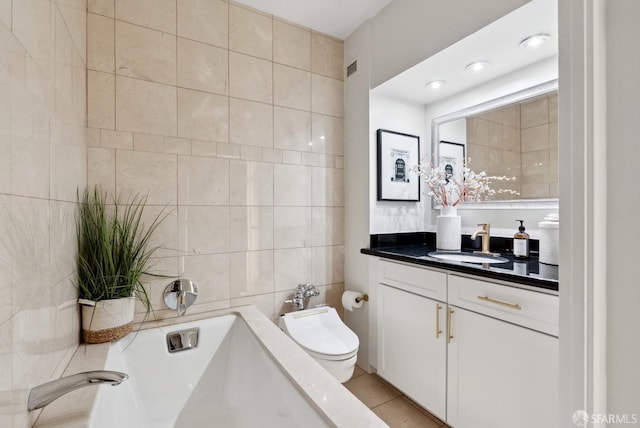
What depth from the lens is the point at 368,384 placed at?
6.57ft

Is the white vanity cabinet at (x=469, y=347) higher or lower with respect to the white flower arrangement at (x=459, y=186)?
lower

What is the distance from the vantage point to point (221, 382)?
1617 millimetres

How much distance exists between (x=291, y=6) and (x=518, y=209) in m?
1.91

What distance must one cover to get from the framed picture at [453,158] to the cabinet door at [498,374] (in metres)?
1.06

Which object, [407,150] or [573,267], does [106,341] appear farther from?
[407,150]

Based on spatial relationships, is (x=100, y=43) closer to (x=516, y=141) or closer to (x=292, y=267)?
(x=292, y=267)

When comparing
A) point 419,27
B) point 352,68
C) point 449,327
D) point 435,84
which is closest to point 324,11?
point 352,68

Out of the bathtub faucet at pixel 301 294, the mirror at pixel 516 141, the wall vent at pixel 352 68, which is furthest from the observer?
the wall vent at pixel 352 68

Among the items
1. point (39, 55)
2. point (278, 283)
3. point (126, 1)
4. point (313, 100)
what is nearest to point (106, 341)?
point (278, 283)

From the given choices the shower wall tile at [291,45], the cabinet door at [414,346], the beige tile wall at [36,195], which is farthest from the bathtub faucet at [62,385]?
the shower wall tile at [291,45]

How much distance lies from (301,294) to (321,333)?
1.01 ft

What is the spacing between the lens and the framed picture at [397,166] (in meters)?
2.16

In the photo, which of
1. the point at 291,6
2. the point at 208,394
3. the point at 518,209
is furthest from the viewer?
the point at 291,6

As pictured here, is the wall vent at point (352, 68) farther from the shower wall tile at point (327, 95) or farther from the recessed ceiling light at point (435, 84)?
the recessed ceiling light at point (435, 84)
